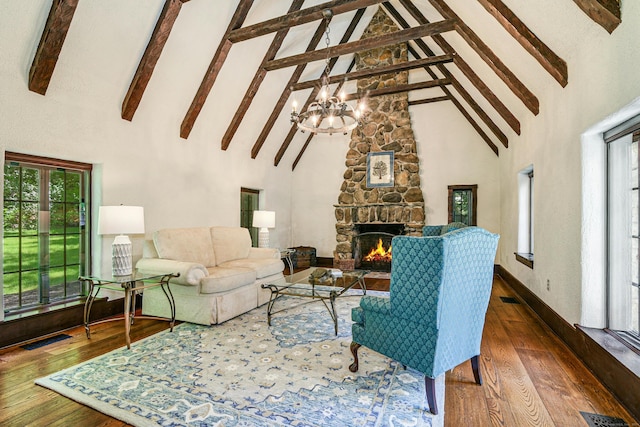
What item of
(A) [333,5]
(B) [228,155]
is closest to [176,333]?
(B) [228,155]

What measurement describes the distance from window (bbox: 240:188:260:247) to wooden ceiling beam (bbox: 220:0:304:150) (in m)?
1.24

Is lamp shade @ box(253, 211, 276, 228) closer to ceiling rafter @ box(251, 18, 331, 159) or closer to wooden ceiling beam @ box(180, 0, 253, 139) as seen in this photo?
ceiling rafter @ box(251, 18, 331, 159)

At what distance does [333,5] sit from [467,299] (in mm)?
3689

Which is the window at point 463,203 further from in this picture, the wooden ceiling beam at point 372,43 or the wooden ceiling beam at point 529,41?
the wooden ceiling beam at point 529,41

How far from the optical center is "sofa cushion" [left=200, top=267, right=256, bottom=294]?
3.32m

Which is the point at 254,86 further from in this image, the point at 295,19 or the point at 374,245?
the point at 374,245

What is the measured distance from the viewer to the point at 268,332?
3.17 metres

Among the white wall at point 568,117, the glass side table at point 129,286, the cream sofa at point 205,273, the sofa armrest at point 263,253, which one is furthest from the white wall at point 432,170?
the glass side table at point 129,286

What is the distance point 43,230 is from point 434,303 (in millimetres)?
A: 3900

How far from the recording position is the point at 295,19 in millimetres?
4062

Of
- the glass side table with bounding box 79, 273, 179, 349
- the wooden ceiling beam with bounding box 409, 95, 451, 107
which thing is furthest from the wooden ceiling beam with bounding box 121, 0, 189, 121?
the wooden ceiling beam with bounding box 409, 95, 451, 107

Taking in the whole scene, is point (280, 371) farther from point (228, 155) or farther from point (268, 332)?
point (228, 155)

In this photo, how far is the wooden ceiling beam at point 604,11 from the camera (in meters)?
2.00

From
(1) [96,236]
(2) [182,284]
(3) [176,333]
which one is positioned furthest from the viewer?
(1) [96,236]
